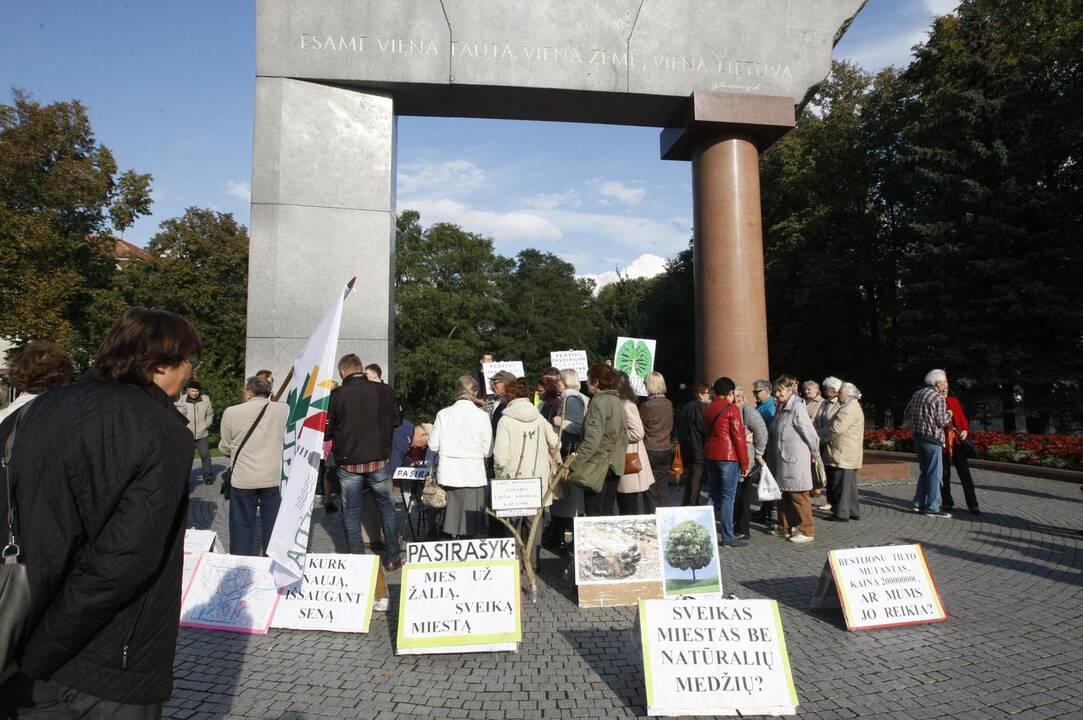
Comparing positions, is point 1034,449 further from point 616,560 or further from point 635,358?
point 616,560

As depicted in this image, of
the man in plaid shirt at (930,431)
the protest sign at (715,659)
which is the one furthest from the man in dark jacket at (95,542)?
the man in plaid shirt at (930,431)

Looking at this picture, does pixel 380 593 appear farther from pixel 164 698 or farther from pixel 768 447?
pixel 768 447

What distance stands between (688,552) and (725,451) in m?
2.10

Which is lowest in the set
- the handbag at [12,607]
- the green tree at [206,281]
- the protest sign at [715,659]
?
the protest sign at [715,659]

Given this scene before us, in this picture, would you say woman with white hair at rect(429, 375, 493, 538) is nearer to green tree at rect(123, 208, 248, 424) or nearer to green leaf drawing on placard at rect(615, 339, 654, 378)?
green leaf drawing on placard at rect(615, 339, 654, 378)

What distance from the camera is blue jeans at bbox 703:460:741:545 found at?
7352 mm

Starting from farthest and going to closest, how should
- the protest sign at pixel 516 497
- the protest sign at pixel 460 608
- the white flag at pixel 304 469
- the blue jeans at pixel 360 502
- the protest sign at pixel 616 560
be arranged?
the blue jeans at pixel 360 502 < the protest sign at pixel 516 497 < the protest sign at pixel 616 560 < the protest sign at pixel 460 608 < the white flag at pixel 304 469

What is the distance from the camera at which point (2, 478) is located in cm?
199

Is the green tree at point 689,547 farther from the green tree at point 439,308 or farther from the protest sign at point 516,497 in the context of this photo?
the green tree at point 439,308

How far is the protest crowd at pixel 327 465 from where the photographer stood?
1887 millimetres

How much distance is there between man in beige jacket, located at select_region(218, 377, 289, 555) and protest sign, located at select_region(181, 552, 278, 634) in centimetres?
59

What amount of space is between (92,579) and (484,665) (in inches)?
119

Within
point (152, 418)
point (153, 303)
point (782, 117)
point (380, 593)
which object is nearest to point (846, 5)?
point (782, 117)

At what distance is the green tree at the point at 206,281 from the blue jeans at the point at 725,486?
31956mm
